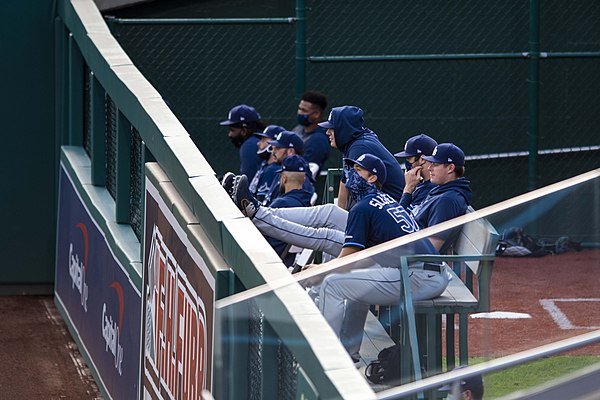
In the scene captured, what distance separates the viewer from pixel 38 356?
7480 millimetres

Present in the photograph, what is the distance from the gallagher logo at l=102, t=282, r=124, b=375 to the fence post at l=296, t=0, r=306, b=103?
3232 mm

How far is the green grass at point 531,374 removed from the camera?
2.45 m

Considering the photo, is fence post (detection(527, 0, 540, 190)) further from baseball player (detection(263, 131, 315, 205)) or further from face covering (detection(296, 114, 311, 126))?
baseball player (detection(263, 131, 315, 205))

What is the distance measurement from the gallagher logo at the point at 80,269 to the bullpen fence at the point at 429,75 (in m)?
2.17

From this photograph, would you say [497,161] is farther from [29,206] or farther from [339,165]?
[29,206]

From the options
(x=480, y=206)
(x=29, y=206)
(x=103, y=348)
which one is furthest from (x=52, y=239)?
(x=480, y=206)

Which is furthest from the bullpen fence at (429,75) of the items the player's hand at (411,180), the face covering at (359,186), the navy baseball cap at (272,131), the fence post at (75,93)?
the face covering at (359,186)

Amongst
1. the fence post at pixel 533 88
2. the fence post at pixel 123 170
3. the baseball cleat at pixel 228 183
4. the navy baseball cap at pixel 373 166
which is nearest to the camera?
the navy baseball cap at pixel 373 166

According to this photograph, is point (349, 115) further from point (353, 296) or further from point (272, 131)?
point (353, 296)

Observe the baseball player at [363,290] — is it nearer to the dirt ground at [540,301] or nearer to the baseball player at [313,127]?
the dirt ground at [540,301]

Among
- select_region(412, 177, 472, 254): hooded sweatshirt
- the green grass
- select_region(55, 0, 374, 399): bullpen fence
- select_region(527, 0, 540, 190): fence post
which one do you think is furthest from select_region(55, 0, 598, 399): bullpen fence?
select_region(412, 177, 472, 254): hooded sweatshirt

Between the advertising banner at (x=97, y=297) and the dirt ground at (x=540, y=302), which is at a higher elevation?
the dirt ground at (x=540, y=302)

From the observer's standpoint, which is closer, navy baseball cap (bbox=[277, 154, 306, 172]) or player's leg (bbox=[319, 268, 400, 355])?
player's leg (bbox=[319, 268, 400, 355])

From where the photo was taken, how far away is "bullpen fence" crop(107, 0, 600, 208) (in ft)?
31.9
